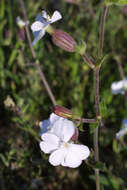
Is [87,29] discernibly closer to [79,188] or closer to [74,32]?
[74,32]

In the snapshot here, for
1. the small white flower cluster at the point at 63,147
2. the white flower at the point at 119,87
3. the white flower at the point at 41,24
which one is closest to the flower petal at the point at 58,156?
the small white flower cluster at the point at 63,147

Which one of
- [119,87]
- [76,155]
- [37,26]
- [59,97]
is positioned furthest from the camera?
[59,97]

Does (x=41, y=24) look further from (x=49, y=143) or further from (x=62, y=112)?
(x=49, y=143)

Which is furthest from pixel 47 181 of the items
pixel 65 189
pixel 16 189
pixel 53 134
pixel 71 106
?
pixel 53 134

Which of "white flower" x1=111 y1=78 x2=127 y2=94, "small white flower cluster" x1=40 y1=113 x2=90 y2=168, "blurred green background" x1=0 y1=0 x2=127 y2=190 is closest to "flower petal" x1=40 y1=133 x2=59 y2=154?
"small white flower cluster" x1=40 y1=113 x2=90 y2=168

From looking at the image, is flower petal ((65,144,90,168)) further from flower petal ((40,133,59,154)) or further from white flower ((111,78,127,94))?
white flower ((111,78,127,94))

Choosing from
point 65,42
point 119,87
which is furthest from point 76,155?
point 119,87

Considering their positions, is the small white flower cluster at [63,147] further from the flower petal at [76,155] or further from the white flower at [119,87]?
the white flower at [119,87]
